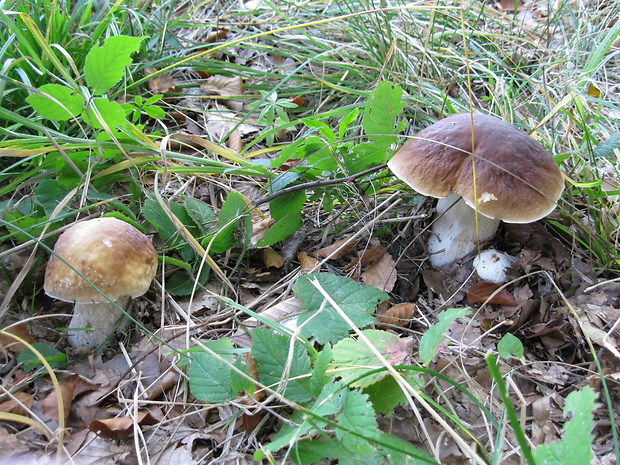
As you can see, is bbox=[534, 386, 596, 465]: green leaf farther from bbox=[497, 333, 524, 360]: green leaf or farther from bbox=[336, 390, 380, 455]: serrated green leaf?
bbox=[497, 333, 524, 360]: green leaf

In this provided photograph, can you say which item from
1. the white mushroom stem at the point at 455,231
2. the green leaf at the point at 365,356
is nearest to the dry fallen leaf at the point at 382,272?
the white mushroom stem at the point at 455,231

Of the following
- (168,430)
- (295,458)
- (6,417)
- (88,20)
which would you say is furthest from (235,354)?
(88,20)

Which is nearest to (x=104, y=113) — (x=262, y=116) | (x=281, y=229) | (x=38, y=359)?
(x=262, y=116)

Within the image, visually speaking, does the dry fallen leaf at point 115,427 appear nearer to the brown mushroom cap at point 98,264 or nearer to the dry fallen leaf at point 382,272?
the brown mushroom cap at point 98,264

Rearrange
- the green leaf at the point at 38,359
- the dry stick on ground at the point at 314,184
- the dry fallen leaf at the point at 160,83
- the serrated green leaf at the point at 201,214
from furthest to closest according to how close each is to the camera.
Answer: the dry fallen leaf at the point at 160,83 < the serrated green leaf at the point at 201,214 < the dry stick on ground at the point at 314,184 < the green leaf at the point at 38,359

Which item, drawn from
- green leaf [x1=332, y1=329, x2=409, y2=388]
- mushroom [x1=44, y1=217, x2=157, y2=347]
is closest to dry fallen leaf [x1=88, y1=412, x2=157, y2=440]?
mushroom [x1=44, y1=217, x2=157, y2=347]

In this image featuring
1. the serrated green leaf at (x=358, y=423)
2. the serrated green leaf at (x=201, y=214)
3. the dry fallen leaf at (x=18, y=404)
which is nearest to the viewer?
the serrated green leaf at (x=358, y=423)

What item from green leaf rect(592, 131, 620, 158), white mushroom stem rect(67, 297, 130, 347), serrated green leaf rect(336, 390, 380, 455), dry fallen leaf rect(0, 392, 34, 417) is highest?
green leaf rect(592, 131, 620, 158)
